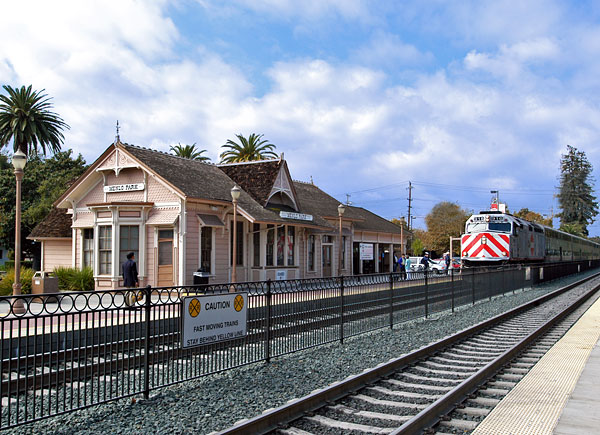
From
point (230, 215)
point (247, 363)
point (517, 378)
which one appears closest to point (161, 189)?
point (230, 215)

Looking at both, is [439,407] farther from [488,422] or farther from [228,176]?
[228,176]

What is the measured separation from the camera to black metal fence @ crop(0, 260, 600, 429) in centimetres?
604

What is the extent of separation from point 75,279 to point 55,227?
6060 mm

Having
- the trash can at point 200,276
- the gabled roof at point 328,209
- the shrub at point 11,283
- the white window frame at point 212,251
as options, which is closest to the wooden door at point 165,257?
the white window frame at point 212,251

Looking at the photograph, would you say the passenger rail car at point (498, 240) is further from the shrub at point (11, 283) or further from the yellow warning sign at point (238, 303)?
the yellow warning sign at point (238, 303)

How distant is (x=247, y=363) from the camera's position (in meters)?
8.93

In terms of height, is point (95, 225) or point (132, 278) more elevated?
point (95, 225)

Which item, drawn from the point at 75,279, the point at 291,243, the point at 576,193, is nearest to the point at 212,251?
the point at 291,243

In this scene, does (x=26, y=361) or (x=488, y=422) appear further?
(x=488, y=422)

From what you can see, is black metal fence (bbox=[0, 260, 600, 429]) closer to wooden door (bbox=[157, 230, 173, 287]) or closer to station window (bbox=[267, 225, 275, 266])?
station window (bbox=[267, 225, 275, 266])

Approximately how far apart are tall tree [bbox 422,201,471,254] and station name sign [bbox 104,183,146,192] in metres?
51.6

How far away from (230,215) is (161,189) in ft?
10.5

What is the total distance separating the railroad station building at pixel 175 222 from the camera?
22.8 meters

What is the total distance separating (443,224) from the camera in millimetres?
70188
